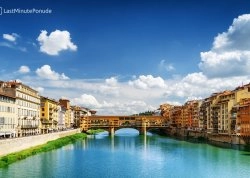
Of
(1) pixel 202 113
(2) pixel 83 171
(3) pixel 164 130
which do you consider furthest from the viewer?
(3) pixel 164 130

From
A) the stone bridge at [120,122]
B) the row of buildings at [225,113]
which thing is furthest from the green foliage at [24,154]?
the stone bridge at [120,122]

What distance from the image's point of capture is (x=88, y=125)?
442ft

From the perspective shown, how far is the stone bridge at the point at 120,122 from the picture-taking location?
128625 mm

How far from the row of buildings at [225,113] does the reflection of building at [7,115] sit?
1506 inches

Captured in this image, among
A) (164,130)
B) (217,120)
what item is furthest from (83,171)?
(164,130)

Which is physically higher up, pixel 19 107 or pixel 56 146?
pixel 19 107

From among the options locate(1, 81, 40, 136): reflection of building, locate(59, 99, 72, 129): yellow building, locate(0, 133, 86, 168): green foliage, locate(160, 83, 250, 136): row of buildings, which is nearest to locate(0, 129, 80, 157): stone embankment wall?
locate(0, 133, 86, 168): green foliage

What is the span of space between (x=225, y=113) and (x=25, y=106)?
38888 mm

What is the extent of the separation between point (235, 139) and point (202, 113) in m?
32.4

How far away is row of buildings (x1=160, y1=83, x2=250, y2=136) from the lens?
75750 mm

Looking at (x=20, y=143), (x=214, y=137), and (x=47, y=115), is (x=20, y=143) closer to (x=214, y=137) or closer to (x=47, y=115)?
(x=47, y=115)

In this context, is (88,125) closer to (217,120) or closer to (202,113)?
(202,113)

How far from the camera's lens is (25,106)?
2862 inches

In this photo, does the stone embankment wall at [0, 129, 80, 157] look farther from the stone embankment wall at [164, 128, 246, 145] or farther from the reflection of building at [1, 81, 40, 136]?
the stone embankment wall at [164, 128, 246, 145]
